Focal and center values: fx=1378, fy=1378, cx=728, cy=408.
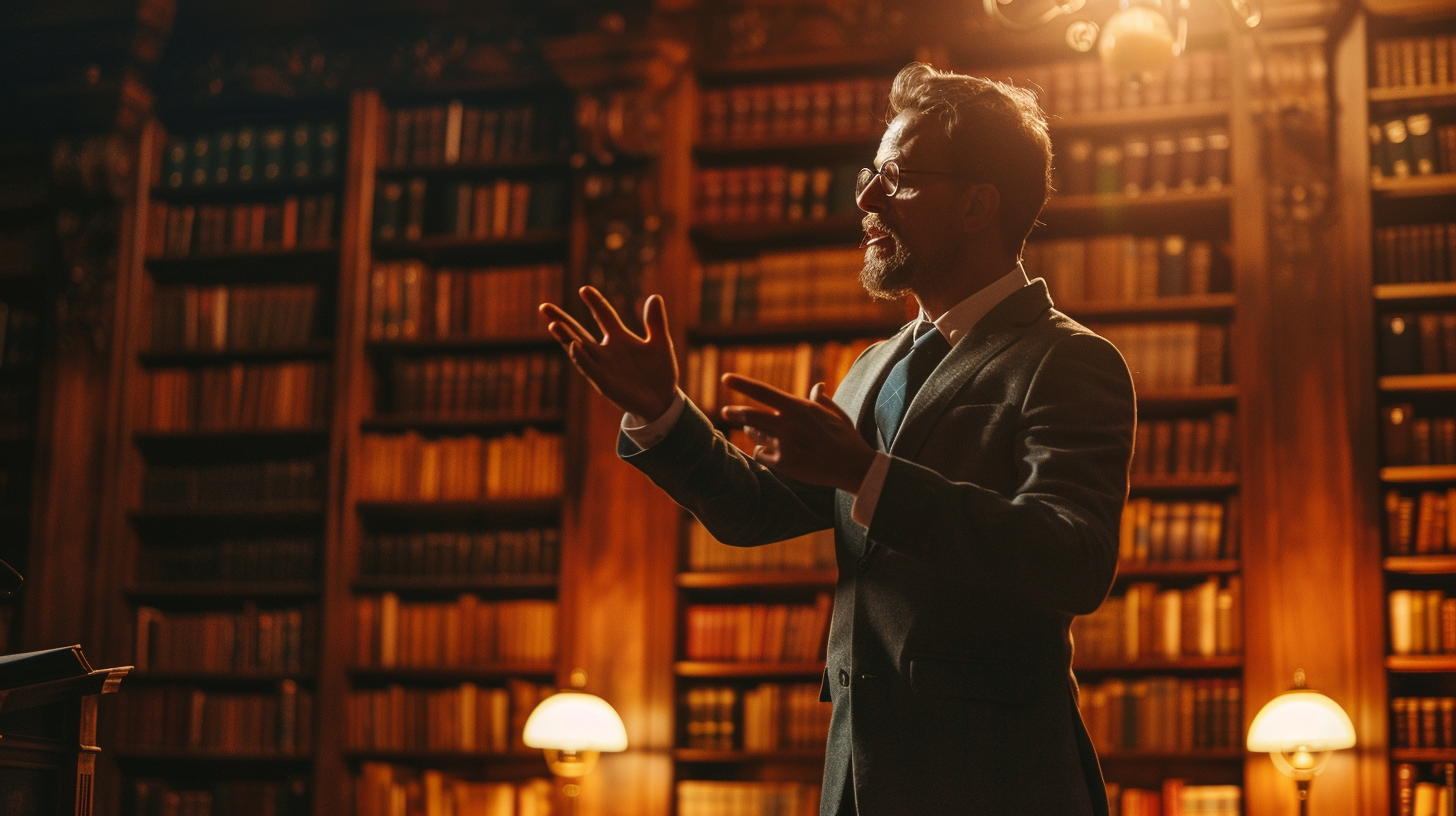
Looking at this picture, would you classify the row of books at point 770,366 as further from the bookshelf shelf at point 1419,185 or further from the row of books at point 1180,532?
the bookshelf shelf at point 1419,185

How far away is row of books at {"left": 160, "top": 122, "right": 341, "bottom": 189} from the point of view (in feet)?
17.1

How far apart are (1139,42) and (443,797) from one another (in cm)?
333

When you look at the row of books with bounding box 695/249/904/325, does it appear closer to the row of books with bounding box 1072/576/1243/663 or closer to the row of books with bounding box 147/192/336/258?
the row of books with bounding box 1072/576/1243/663

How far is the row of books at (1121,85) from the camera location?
4559 millimetres

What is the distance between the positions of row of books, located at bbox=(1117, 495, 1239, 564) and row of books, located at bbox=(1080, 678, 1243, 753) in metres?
0.39

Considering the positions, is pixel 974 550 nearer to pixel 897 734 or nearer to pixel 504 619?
pixel 897 734

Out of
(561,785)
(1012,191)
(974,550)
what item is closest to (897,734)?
(974,550)

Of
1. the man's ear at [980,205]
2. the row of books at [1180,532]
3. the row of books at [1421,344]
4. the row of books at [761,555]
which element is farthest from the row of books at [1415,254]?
the man's ear at [980,205]

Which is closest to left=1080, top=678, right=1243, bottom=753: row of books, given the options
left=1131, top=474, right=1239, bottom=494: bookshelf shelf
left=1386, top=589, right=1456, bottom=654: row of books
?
left=1386, top=589, right=1456, bottom=654: row of books

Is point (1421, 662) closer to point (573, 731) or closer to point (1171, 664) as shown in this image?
A: point (1171, 664)

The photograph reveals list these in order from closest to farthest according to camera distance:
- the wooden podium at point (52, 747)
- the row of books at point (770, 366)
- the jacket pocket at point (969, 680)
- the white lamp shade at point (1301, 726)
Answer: the jacket pocket at point (969, 680) → the wooden podium at point (52, 747) → the white lamp shade at point (1301, 726) → the row of books at point (770, 366)

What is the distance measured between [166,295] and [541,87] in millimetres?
1634

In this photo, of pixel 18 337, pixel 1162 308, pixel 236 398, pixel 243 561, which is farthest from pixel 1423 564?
pixel 18 337

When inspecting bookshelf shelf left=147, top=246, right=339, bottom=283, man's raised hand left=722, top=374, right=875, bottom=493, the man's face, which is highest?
bookshelf shelf left=147, top=246, right=339, bottom=283
